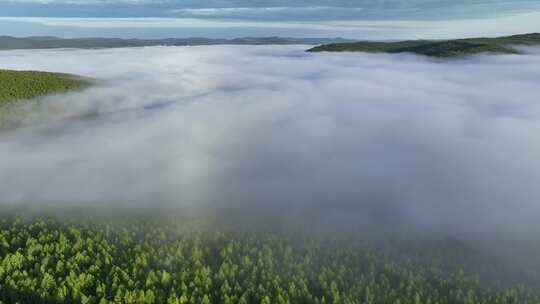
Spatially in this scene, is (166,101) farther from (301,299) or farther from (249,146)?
(301,299)

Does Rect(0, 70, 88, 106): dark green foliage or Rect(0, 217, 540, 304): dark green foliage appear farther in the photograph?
Rect(0, 70, 88, 106): dark green foliage

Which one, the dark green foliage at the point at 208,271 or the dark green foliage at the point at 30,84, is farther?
the dark green foliage at the point at 30,84

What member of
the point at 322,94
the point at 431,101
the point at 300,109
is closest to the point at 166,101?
the point at 300,109

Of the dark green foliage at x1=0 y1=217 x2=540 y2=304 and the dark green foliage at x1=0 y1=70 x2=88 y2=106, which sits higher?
the dark green foliage at x1=0 y1=70 x2=88 y2=106

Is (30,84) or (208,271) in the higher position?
(30,84)

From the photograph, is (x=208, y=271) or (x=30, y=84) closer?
(x=208, y=271)
